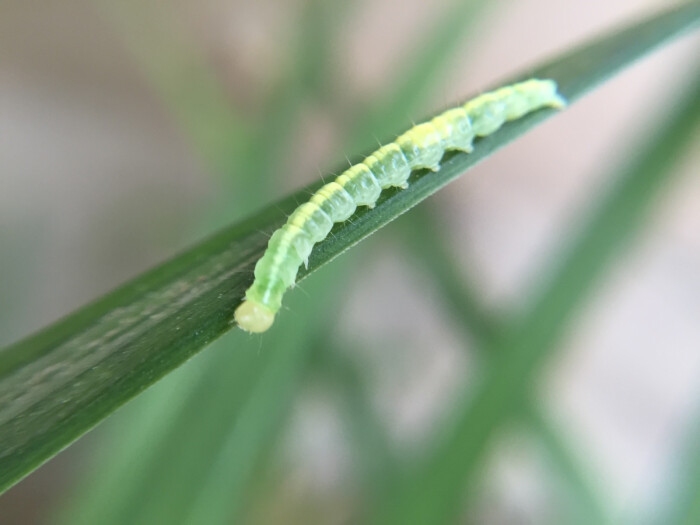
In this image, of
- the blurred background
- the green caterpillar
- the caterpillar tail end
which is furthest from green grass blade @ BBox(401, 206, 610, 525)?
the caterpillar tail end

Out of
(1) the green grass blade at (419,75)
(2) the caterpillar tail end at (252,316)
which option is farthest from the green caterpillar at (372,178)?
(1) the green grass blade at (419,75)

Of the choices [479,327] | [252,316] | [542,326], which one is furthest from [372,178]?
[479,327]

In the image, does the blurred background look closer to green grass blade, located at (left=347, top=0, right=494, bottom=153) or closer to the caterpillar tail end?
green grass blade, located at (left=347, top=0, right=494, bottom=153)

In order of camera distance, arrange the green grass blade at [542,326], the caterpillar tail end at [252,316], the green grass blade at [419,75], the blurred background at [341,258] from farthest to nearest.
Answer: the green grass blade at [419,75] < the blurred background at [341,258] < the green grass blade at [542,326] < the caterpillar tail end at [252,316]

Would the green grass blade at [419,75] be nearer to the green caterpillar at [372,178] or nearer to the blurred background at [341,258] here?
the blurred background at [341,258]

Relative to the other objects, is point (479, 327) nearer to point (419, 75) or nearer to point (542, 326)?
point (542, 326)

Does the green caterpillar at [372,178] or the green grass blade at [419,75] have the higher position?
the green grass blade at [419,75]

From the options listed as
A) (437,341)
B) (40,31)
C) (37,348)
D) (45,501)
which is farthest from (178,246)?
(37,348)
